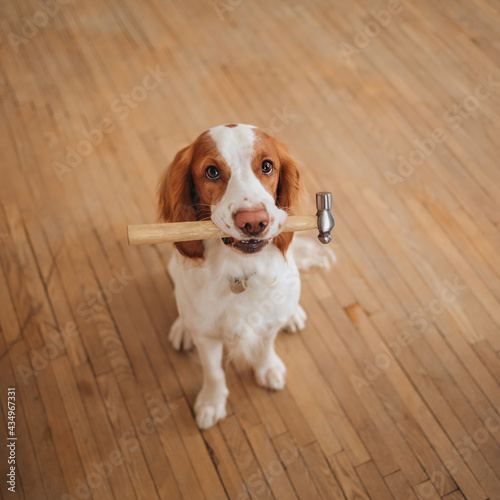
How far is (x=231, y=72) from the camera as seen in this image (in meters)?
3.25

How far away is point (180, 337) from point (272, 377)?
0.45 m

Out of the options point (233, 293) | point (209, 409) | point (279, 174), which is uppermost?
point (279, 174)

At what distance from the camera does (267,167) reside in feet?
4.98

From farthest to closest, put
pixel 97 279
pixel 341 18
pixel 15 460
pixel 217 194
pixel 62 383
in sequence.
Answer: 1. pixel 341 18
2. pixel 97 279
3. pixel 62 383
4. pixel 15 460
5. pixel 217 194

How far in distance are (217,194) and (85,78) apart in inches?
87.4

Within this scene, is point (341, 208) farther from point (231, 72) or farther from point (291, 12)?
point (291, 12)

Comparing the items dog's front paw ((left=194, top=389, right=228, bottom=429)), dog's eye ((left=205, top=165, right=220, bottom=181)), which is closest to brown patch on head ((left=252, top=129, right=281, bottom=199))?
dog's eye ((left=205, top=165, right=220, bottom=181))

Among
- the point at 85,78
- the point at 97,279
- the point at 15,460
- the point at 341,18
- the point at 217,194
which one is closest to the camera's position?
the point at 217,194

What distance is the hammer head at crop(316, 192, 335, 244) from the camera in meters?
1.50

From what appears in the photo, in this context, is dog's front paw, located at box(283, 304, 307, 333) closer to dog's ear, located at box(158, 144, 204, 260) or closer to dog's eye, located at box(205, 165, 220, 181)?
dog's ear, located at box(158, 144, 204, 260)

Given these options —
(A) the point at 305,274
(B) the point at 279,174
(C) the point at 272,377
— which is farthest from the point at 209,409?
(B) the point at 279,174

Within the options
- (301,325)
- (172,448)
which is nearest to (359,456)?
(301,325)

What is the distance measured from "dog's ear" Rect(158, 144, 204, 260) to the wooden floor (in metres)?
0.81

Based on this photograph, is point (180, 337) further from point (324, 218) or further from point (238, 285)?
point (324, 218)
